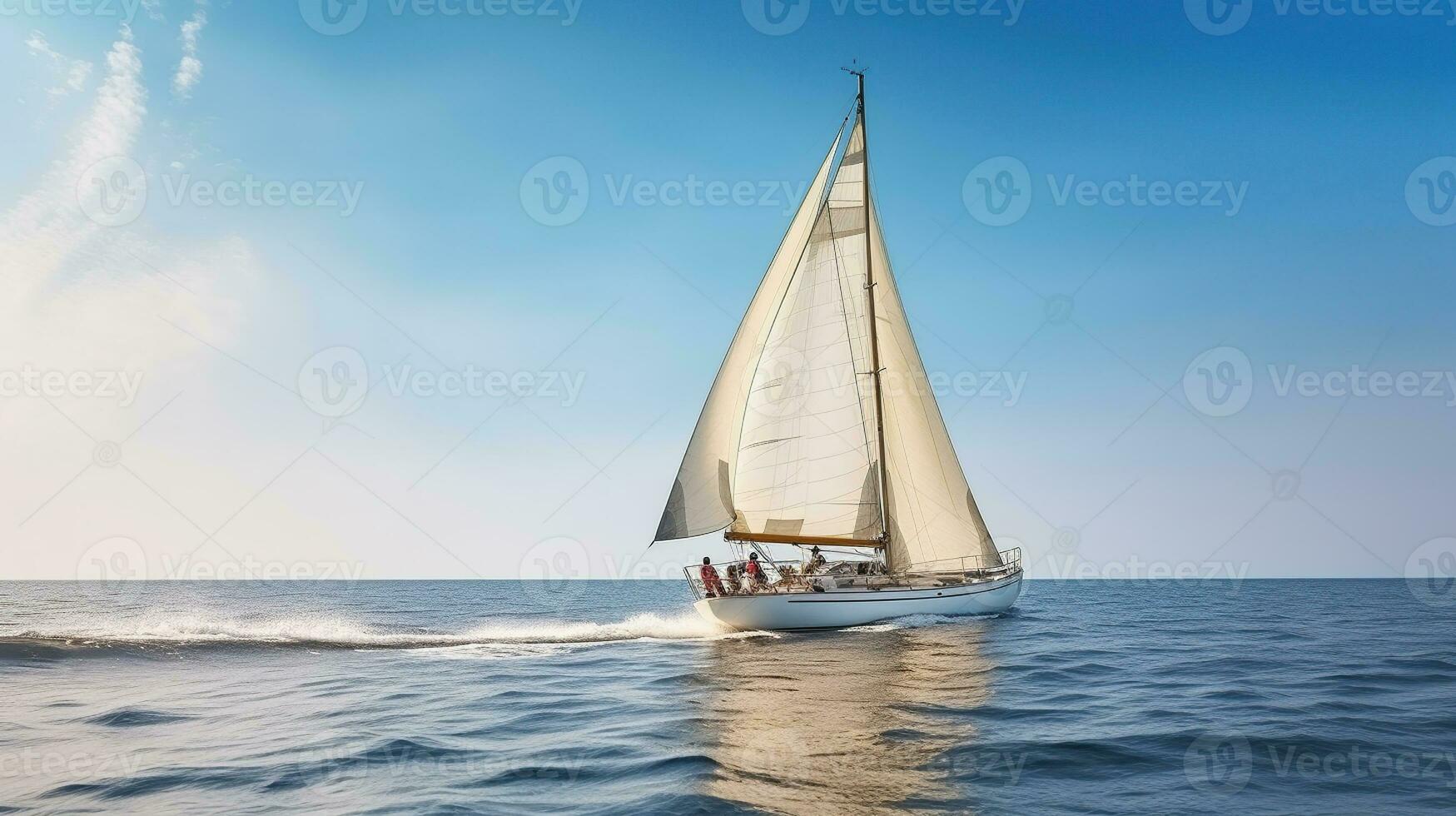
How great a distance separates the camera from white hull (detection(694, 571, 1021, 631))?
2972 centimetres

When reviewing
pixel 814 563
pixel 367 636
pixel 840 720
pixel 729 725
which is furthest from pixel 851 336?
pixel 367 636

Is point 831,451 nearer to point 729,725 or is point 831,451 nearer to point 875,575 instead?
point 875,575

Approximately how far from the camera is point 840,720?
49.4 feet

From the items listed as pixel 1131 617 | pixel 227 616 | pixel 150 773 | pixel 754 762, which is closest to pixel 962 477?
pixel 1131 617

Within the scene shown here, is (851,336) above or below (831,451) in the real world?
above

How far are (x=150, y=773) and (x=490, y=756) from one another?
4.59m

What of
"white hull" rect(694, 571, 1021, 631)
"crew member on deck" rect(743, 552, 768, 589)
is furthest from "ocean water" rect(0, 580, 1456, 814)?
"crew member on deck" rect(743, 552, 768, 589)

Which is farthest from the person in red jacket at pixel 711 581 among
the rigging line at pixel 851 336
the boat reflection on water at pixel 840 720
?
the rigging line at pixel 851 336

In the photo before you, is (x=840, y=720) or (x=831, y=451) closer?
(x=840, y=720)

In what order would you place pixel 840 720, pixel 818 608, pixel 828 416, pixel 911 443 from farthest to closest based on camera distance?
pixel 911 443, pixel 828 416, pixel 818 608, pixel 840 720

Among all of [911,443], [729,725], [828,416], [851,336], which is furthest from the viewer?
[911,443]

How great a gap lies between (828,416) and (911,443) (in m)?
4.31

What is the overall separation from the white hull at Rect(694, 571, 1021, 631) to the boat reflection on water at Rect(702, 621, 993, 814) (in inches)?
115

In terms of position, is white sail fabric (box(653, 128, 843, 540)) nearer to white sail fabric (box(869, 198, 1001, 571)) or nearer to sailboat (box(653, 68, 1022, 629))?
sailboat (box(653, 68, 1022, 629))
